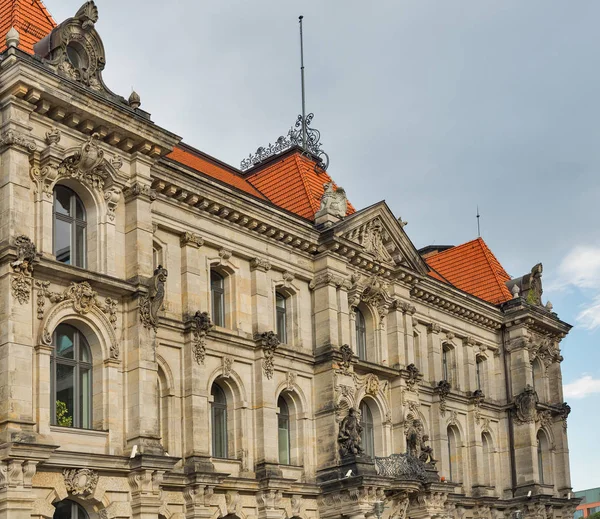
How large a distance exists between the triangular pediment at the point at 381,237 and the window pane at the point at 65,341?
1401cm

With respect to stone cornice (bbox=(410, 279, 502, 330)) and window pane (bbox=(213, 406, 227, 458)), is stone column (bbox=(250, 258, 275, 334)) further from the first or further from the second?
stone cornice (bbox=(410, 279, 502, 330))

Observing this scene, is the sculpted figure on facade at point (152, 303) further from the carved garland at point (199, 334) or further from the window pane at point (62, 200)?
the carved garland at point (199, 334)

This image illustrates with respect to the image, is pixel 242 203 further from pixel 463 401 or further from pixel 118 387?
pixel 463 401

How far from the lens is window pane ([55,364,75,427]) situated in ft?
86.9

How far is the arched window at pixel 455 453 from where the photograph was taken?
45.3 meters

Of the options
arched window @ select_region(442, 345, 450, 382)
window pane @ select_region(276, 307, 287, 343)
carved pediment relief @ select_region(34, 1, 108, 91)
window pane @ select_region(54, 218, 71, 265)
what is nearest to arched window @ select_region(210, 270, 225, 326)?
window pane @ select_region(276, 307, 287, 343)

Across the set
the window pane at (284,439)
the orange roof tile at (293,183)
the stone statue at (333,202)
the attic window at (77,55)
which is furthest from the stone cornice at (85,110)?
the orange roof tile at (293,183)

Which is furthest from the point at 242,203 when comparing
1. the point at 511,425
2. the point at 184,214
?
the point at 511,425

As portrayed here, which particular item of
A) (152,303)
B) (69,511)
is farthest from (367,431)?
(69,511)

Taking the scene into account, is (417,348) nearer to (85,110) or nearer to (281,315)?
(281,315)

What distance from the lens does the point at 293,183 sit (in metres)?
42.9

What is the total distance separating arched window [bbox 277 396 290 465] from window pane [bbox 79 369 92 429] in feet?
31.4

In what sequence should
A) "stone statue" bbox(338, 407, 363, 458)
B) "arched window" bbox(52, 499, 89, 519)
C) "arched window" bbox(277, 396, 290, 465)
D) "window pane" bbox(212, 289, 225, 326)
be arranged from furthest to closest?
"arched window" bbox(277, 396, 290, 465) < "stone statue" bbox(338, 407, 363, 458) < "window pane" bbox(212, 289, 225, 326) < "arched window" bbox(52, 499, 89, 519)

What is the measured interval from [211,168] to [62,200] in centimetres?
1224
